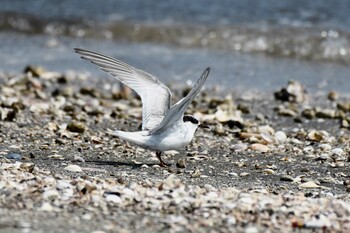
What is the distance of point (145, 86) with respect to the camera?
571cm

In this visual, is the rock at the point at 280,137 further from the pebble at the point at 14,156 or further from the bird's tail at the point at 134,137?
the pebble at the point at 14,156

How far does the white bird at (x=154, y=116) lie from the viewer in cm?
530

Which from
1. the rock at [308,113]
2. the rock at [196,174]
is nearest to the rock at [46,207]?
the rock at [196,174]

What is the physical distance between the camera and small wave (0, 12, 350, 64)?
12466 mm

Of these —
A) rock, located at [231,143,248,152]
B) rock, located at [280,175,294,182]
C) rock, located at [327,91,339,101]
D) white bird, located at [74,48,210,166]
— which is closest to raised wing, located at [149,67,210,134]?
white bird, located at [74,48,210,166]

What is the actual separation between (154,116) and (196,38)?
7751 millimetres

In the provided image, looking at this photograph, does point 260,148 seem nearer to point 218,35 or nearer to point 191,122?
point 191,122

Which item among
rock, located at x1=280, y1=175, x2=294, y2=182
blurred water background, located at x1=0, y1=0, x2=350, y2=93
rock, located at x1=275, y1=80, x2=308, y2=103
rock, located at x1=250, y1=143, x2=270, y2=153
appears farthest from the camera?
blurred water background, located at x1=0, y1=0, x2=350, y2=93

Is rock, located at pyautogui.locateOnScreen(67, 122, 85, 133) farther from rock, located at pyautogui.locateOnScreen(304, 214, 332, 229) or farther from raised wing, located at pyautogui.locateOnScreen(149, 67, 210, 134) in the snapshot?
rock, located at pyautogui.locateOnScreen(304, 214, 332, 229)

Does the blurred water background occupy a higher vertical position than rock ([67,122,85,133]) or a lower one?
higher

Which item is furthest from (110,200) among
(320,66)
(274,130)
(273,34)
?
(273,34)

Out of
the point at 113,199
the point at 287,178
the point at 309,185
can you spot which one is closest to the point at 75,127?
the point at 287,178

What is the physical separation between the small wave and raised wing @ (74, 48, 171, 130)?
6.81m

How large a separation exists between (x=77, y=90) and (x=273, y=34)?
196 inches
